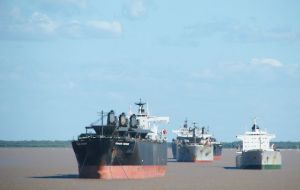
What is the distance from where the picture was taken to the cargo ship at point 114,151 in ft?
249

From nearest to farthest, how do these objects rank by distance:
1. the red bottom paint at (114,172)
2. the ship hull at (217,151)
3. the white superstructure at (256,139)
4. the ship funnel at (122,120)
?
the red bottom paint at (114,172) → the ship funnel at (122,120) → the white superstructure at (256,139) → the ship hull at (217,151)

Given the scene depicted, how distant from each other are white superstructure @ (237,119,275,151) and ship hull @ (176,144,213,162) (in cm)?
3577

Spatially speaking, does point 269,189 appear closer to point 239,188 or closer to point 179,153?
point 239,188

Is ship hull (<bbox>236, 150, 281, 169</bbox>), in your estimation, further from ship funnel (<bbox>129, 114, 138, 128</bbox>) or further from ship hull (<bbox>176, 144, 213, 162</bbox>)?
ship hull (<bbox>176, 144, 213, 162</bbox>)

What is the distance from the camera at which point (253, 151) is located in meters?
104

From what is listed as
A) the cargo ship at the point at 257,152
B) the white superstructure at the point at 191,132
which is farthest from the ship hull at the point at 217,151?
the cargo ship at the point at 257,152

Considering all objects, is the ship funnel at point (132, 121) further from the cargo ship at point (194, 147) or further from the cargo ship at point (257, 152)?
the cargo ship at point (194, 147)

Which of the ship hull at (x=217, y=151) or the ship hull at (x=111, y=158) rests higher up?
the ship hull at (x=217, y=151)

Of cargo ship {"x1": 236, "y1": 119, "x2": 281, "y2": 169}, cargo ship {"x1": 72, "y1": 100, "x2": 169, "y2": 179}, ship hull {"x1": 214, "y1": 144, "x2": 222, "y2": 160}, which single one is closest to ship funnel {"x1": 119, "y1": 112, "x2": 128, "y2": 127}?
cargo ship {"x1": 72, "y1": 100, "x2": 169, "y2": 179}

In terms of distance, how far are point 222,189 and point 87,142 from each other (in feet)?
47.0

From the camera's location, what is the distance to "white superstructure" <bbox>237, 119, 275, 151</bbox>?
10819 centimetres

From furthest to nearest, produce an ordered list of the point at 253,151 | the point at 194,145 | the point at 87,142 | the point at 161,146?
1. the point at 194,145
2. the point at 253,151
3. the point at 161,146
4. the point at 87,142

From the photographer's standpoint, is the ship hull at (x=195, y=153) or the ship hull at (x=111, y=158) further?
the ship hull at (x=195, y=153)

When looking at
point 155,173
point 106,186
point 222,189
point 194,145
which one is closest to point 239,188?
point 222,189
